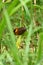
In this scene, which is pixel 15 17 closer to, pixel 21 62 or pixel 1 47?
pixel 1 47

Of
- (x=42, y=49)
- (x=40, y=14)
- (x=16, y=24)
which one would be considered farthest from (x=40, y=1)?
(x=42, y=49)

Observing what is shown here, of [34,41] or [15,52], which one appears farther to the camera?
[34,41]

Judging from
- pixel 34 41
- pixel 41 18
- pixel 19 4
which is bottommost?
pixel 34 41

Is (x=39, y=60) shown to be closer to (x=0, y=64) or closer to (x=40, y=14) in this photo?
(x=0, y=64)

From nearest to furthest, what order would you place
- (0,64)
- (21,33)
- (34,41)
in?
(0,64), (21,33), (34,41)

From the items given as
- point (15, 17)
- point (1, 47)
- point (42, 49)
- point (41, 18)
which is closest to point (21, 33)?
point (1, 47)

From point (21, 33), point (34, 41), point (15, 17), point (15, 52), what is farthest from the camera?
point (15, 17)

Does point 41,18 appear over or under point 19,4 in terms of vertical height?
under

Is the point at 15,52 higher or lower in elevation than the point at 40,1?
lower

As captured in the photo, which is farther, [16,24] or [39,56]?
[16,24]
